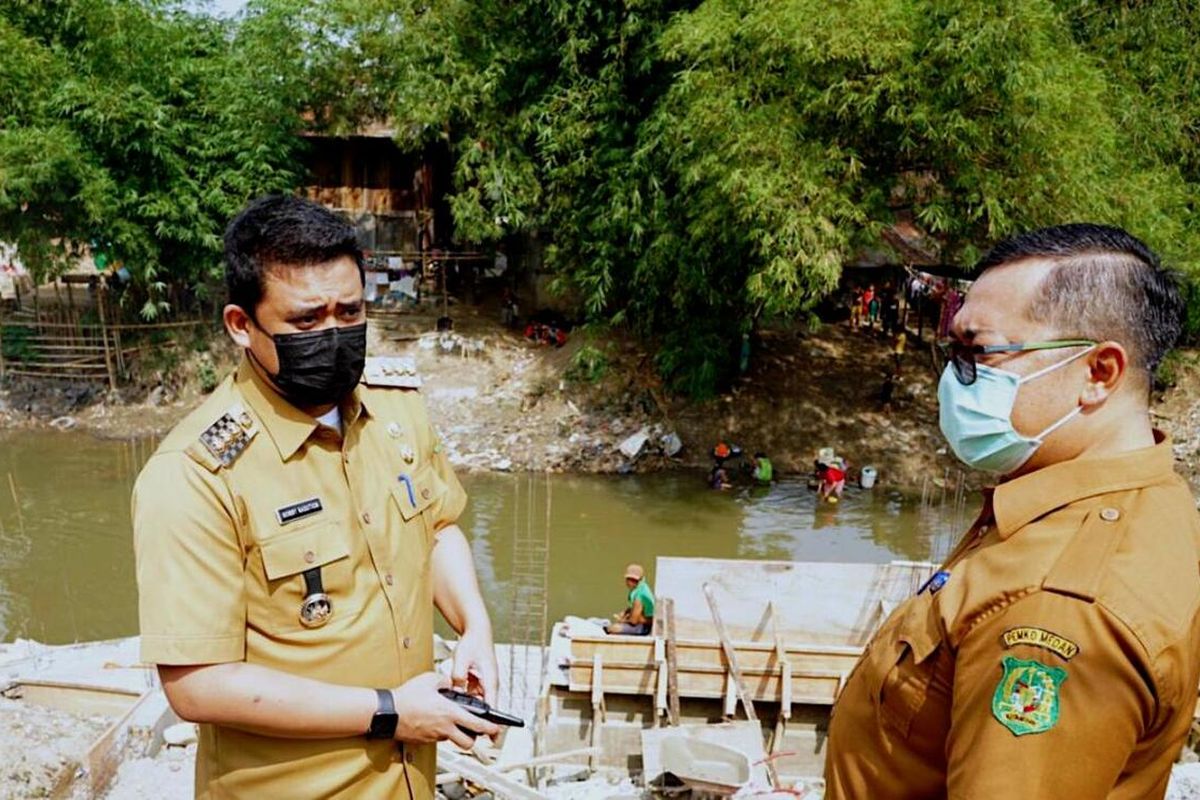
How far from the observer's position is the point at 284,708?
1416 mm

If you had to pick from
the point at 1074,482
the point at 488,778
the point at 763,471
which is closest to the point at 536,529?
the point at 763,471

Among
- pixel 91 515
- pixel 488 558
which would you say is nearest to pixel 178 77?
pixel 91 515

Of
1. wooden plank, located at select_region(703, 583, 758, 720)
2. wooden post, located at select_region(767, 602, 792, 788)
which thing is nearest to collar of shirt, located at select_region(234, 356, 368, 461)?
wooden plank, located at select_region(703, 583, 758, 720)

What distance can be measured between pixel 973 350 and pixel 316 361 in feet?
3.76

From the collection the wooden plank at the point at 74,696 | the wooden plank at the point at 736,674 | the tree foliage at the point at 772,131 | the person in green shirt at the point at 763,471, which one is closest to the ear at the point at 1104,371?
the wooden plank at the point at 736,674

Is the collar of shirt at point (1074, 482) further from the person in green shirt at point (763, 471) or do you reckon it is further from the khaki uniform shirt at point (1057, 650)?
the person in green shirt at point (763, 471)

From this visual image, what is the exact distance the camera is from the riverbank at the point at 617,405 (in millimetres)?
11797

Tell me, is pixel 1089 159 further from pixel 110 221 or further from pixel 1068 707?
pixel 110 221

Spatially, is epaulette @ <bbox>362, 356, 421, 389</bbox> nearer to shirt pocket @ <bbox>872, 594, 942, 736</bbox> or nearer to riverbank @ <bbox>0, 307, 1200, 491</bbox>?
shirt pocket @ <bbox>872, 594, 942, 736</bbox>

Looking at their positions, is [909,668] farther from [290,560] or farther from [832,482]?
[832,482]

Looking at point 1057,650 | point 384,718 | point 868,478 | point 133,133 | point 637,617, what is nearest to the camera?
point 1057,650

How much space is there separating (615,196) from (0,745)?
845 centimetres

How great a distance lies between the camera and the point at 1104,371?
1264mm

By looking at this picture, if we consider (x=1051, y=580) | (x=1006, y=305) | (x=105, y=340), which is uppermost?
(x=1006, y=305)
